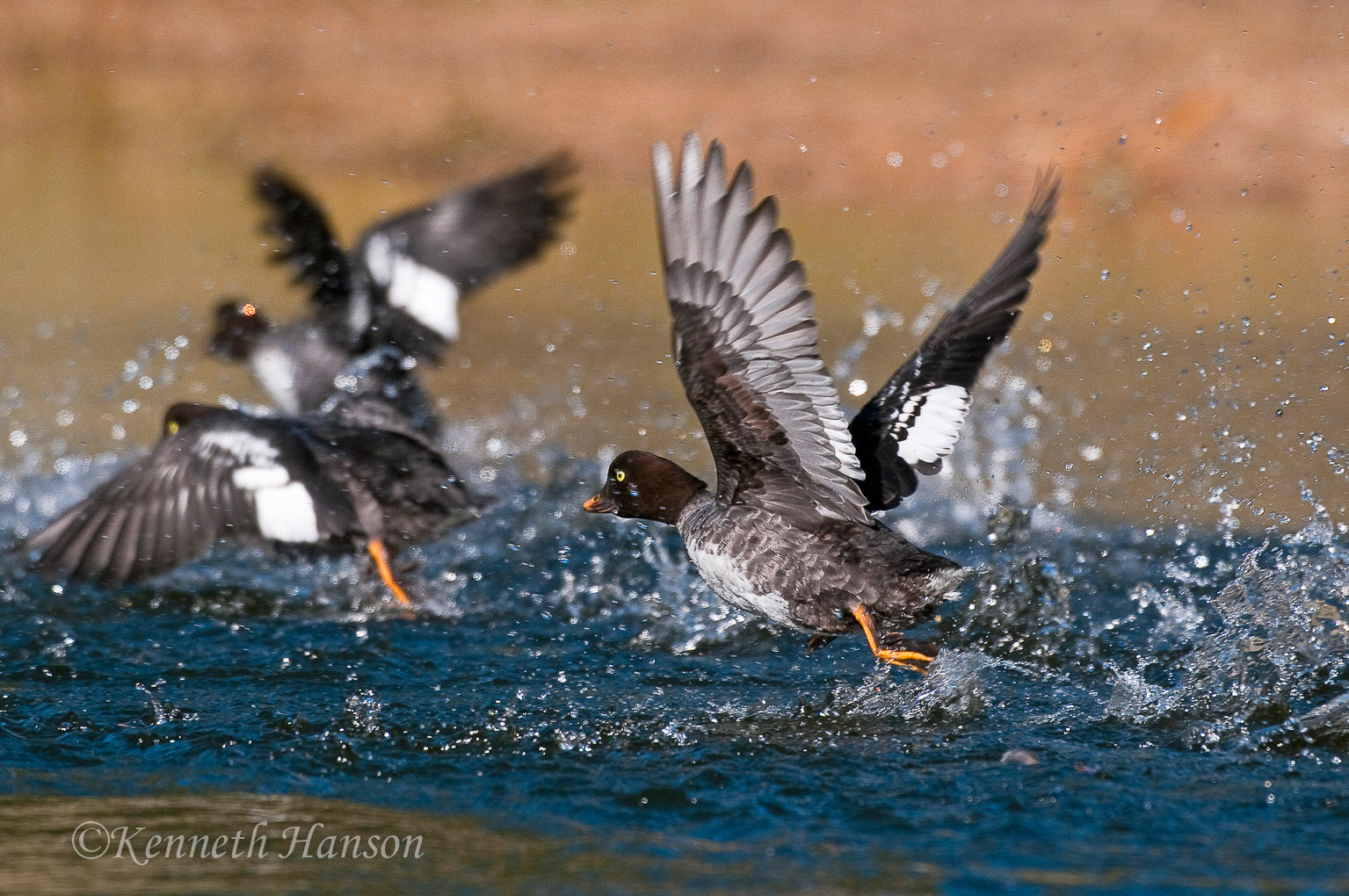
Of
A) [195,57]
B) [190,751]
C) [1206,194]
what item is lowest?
[190,751]

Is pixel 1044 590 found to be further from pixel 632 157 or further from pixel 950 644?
pixel 632 157

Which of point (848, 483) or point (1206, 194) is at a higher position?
point (1206, 194)

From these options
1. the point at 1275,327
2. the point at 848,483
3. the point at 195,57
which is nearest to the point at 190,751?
the point at 848,483

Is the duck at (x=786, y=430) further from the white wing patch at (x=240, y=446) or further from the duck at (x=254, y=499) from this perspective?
the white wing patch at (x=240, y=446)

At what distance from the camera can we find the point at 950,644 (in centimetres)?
517

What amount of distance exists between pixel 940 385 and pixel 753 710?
1.40 m

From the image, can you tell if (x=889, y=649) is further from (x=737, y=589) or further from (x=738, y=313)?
(x=738, y=313)

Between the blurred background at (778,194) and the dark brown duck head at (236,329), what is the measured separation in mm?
389

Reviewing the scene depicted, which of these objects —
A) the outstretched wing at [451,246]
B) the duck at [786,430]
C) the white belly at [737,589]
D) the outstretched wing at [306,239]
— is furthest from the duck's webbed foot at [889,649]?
the outstretched wing at [306,239]

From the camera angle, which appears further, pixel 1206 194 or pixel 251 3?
pixel 251 3

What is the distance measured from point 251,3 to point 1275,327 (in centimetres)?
1153

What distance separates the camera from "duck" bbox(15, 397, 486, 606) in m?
5.01

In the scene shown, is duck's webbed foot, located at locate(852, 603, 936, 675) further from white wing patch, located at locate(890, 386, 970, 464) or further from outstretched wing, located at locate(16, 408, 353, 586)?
outstretched wing, located at locate(16, 408, 353, 586)

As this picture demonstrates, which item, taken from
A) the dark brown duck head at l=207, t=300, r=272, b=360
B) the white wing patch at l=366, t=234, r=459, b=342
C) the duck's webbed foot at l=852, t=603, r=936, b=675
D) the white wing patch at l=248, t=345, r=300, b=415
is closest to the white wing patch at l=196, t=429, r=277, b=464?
the white wing patch at l=248, t=345, r=300, b=415
